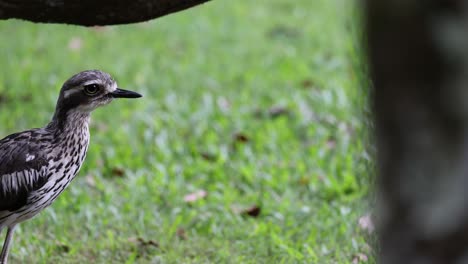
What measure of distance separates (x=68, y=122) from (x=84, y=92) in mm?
213

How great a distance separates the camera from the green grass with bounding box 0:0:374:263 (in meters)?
6.17

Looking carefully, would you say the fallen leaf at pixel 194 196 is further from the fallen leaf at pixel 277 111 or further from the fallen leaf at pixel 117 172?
the fallen leaf at pixel 277 111

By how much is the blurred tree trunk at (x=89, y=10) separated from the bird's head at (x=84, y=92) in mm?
575

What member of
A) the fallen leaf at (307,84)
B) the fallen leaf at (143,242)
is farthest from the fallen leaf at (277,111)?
the fallen leaf at (143,242)

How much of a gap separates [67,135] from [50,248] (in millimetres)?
1082

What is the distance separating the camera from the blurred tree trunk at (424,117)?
2.15 meters

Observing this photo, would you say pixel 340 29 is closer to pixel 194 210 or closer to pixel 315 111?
pixel 315 111

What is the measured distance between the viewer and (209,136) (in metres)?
8.14

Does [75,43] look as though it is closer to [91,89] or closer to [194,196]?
[194,196]

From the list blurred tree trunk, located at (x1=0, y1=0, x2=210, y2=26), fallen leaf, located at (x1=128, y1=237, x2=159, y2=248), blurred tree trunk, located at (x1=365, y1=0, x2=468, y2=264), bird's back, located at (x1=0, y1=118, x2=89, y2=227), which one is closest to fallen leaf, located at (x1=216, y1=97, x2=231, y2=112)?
fallen leaf, located at (x1=128, y1=237, x2=159, y2=248)

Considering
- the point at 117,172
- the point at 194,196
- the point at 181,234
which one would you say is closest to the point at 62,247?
the point at 181,234

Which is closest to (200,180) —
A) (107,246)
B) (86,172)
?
(86,172)

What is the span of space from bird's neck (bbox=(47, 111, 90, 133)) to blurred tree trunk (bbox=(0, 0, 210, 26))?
73 centimetres

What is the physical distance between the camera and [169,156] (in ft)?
25.4
